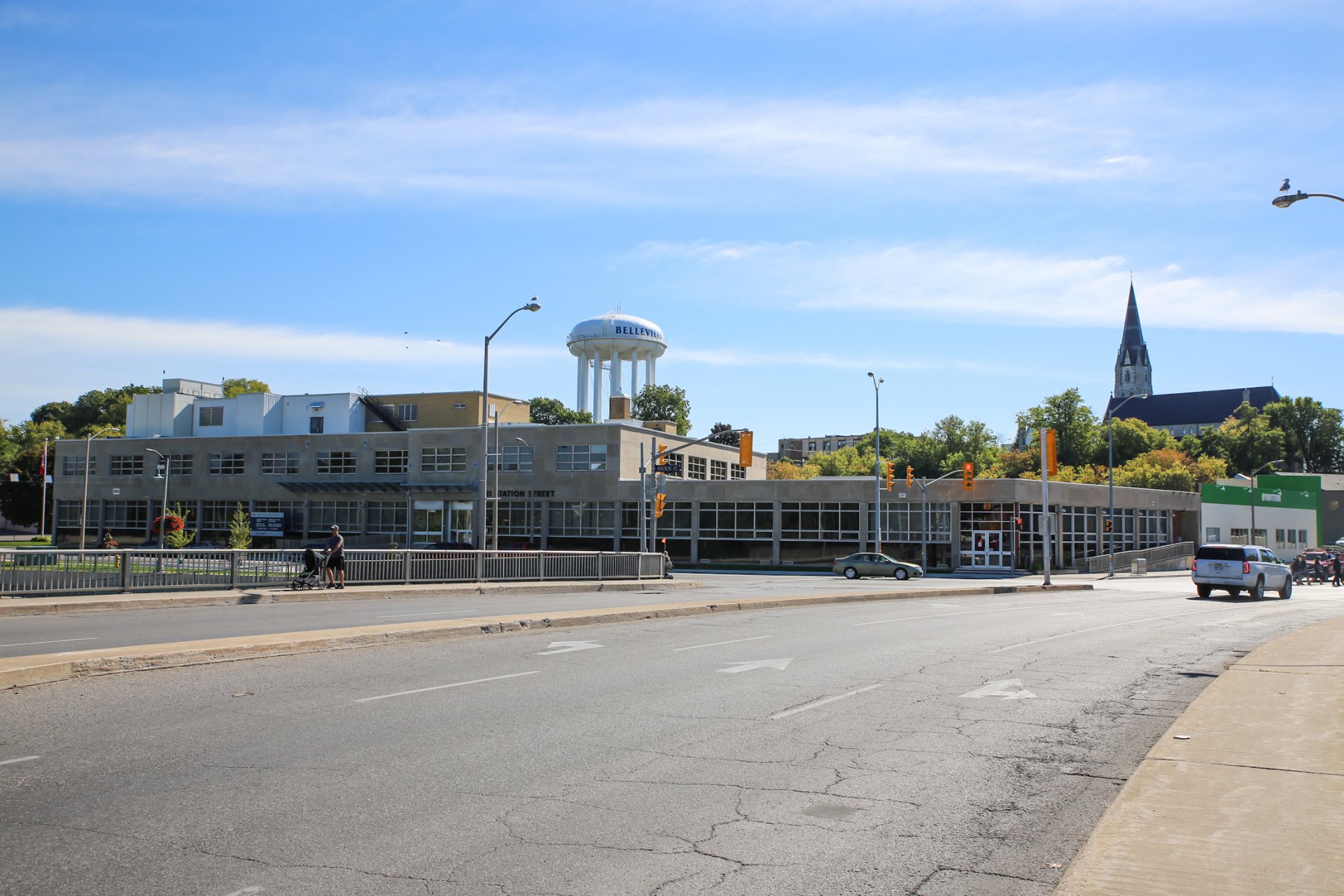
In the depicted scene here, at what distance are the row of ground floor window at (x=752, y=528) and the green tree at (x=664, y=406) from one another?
5061cm

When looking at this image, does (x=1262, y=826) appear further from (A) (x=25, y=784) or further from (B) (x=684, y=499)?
(B) (x=684, y=499)

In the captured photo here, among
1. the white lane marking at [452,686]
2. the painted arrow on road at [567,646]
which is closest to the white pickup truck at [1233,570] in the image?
the painted arrow on road at [567,646]

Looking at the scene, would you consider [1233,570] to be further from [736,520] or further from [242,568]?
[736,520]

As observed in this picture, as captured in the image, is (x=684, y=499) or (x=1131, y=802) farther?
(x=684, y=499)

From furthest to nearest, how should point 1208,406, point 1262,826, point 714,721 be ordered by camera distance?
point 1208,406, point 714,721, point 1262,826

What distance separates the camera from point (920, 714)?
10758 mm

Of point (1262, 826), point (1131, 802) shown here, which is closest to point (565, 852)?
point (1131, 802)

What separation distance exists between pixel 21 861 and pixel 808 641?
1349cm

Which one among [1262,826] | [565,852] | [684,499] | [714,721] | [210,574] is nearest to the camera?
[565,852]

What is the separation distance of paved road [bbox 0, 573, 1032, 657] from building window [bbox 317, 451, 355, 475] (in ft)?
170

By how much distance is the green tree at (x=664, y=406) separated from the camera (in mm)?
126713

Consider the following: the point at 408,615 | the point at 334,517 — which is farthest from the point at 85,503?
the point at 408,615

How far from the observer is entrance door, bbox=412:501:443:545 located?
249 feet

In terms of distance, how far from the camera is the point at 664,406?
130m
